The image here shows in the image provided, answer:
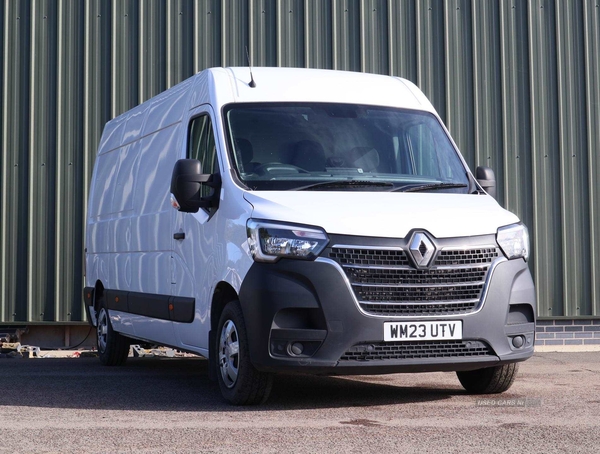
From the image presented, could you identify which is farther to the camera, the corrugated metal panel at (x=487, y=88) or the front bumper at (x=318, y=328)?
the corrugated metal panel at (x=487, y=88)

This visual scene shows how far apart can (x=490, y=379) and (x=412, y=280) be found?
4.39 ft

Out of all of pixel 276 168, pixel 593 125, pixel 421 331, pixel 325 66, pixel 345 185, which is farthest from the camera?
pixel 593 125

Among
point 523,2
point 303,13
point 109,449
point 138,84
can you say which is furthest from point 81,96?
point 109,449

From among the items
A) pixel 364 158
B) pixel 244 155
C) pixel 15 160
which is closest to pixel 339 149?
pixel 364 158

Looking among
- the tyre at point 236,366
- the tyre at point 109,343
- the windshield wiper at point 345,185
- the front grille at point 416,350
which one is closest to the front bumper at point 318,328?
the front grille at point 416,350

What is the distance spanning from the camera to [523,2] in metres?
A: 13.4

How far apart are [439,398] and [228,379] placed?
1.52 metres

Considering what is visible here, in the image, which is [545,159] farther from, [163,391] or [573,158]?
[163,391]

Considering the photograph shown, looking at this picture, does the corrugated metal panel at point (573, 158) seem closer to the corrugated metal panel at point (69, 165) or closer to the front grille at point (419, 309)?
the corrugated metal panel at point (69, 165)

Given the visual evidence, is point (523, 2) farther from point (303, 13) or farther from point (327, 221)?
point (327, 221)

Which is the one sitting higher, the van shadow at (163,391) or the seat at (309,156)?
the seat at (309,156)

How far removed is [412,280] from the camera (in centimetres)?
649

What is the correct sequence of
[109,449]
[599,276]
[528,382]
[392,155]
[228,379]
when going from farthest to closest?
[599,276]
[528,382]
[392,155]
[228,379]
[109,449]

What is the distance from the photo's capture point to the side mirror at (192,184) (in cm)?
708
